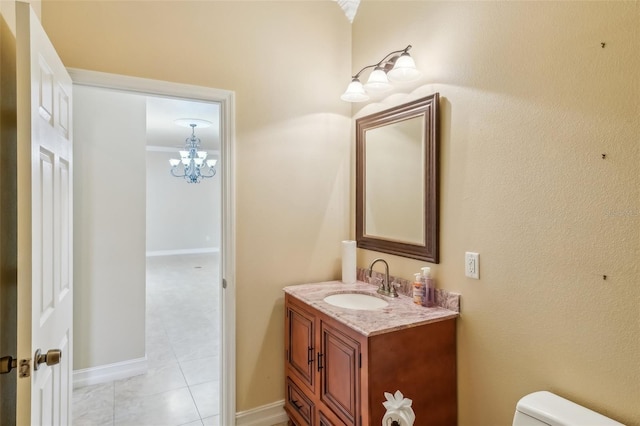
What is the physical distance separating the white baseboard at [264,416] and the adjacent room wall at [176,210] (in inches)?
253

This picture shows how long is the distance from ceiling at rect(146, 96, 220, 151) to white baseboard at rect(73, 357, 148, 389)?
89.3 inches

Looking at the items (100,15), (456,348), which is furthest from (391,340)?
(100,15)

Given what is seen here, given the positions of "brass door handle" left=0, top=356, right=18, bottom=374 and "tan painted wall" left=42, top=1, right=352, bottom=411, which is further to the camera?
"tan painted wall" left=42, top=1, right=352, bottom=411

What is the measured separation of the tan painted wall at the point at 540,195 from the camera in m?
1.15

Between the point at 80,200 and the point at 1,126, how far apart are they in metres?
1.72

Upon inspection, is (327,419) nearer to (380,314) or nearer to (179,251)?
(380,314)

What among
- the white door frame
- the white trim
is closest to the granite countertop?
the white door frame

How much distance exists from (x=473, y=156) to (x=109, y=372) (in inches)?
122

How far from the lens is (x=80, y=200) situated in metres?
2.72

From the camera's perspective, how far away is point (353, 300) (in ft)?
7.04

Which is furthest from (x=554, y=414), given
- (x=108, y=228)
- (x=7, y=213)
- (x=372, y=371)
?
(x=108, y=228)

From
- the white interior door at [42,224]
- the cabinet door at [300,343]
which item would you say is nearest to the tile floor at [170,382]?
the cabinet door at [300,343]

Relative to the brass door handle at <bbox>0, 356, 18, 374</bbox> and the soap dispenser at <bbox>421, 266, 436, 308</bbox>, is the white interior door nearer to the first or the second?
the brass door handle at <bbox>0, 356, 18, 374</bbox>

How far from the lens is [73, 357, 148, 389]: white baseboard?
→ 2729mm
